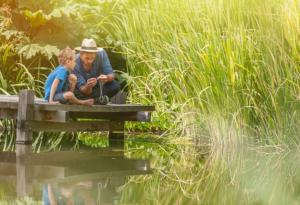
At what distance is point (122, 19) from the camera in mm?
11914

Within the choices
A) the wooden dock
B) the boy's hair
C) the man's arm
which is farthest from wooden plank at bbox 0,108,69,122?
the boy's hair

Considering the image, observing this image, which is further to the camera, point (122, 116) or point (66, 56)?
point (122, 116)

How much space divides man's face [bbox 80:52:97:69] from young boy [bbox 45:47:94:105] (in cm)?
22

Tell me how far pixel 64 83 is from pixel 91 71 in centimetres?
47

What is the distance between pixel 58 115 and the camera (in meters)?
9.24

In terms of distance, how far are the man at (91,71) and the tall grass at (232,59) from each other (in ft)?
2.34

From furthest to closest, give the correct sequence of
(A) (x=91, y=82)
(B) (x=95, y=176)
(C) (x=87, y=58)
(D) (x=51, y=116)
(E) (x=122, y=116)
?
(E) (x=122, y=116) < (C) (x=87, y=58) < (A) (x=91, y=82) < (D) (x=51, y=116) < (B) (x=95, y=176)

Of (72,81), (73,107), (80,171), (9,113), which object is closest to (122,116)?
(72,81)

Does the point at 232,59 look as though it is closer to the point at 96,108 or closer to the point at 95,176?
the point at 96,108

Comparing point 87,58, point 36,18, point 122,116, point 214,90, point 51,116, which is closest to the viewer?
point 214,90

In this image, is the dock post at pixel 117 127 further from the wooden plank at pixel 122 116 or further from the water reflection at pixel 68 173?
the water reflection at pixel 68 173

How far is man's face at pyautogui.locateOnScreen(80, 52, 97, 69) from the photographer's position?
9586 mm

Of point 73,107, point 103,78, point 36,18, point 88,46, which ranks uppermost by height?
point 36,18

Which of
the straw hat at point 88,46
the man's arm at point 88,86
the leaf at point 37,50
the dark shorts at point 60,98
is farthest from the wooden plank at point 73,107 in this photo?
the leaf at point 37,50
